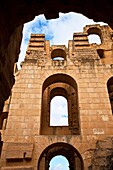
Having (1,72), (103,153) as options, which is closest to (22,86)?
(103,153)

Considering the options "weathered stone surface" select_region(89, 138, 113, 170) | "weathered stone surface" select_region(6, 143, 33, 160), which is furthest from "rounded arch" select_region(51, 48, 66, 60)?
"weathered stone surface" select_region(89, 138, 113, 170)

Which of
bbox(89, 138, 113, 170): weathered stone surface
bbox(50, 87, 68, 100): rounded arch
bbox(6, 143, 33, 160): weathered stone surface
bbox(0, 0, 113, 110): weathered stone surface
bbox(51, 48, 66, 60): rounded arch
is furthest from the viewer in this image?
bbox(50, 87, 68, 100): rounded arch

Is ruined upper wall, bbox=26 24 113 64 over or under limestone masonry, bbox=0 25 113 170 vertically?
over

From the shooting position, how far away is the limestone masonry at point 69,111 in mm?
8023

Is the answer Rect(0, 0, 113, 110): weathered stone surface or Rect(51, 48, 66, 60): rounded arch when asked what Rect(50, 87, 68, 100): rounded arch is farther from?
Rect(0, 0, 113, 110): weathered stone surface

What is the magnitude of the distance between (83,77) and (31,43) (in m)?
5.07

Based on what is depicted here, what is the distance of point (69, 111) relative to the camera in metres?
14.2

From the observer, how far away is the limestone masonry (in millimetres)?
8023

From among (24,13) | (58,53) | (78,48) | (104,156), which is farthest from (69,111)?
(24,13)

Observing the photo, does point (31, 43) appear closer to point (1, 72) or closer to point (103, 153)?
point (103, 153)

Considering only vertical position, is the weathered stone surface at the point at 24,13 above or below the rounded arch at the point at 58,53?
below

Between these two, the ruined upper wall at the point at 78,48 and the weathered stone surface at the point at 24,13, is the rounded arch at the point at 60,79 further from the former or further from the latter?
the weathered stone surface at the point at 24,13

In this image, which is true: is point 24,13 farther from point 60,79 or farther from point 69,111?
point 69,111

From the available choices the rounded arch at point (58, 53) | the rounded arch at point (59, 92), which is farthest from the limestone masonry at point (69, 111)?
the rounded arch at point (59, 92)
